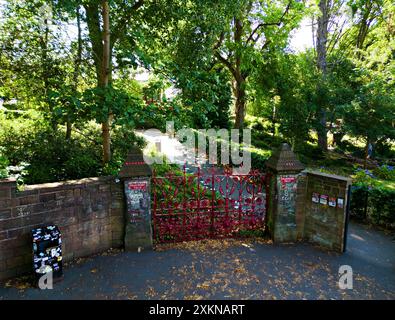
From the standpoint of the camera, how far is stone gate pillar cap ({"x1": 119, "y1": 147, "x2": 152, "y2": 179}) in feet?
17.3

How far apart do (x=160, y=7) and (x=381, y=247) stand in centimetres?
794

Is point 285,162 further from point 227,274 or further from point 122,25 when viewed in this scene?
point 122,25

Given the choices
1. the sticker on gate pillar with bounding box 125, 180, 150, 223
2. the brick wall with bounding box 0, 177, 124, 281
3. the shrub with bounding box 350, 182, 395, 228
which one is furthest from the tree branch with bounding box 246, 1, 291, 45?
the brick wall with bounding box 0, 177, 124, 281

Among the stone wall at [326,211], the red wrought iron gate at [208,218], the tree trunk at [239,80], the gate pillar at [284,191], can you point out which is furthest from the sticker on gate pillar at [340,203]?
the tree trunk at [239,80]

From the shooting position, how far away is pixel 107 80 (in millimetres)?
6398

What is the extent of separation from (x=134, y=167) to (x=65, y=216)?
1.56 m

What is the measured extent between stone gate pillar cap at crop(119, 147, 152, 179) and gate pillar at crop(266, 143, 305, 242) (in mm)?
2818

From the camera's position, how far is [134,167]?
5.33m

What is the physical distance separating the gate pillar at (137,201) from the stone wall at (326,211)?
364cm

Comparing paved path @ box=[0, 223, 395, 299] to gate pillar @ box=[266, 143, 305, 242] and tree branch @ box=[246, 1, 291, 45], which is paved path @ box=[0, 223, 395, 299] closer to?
gate pillar @ box=[266, 143, 305, 242]

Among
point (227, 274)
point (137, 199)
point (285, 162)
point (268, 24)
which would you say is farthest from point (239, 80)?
point (227, 274)
